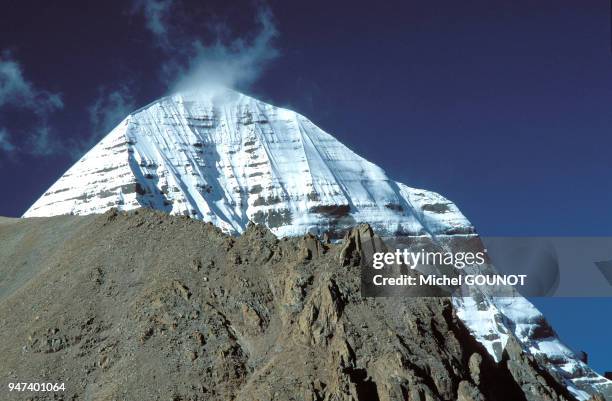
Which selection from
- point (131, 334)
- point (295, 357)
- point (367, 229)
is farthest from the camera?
point (367, 229)

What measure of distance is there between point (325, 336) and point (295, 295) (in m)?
7.83

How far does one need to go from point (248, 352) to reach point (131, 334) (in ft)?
34.8

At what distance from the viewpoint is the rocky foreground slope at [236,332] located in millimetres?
85312

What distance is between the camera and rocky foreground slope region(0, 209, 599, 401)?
280 feet

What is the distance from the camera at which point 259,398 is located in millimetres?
81188

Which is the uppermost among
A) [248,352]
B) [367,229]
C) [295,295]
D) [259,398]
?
[367,229]

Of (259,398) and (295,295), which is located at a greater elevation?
(295,295)

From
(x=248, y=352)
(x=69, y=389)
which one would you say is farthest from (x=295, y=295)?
(x=69, y=389)

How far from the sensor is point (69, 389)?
8919cm

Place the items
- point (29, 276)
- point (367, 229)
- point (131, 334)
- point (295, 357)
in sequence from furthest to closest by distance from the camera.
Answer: point (29, 276)
point (367, 229)
point (131, 334)
point (295, 357)

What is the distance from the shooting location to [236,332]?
94188 mm

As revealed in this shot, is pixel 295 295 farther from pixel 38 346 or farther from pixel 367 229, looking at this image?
pixel 38 346

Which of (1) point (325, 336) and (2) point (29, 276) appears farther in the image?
(2) point (29, 276)

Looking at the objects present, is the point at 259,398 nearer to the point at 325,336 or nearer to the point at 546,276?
the point at 325,336
